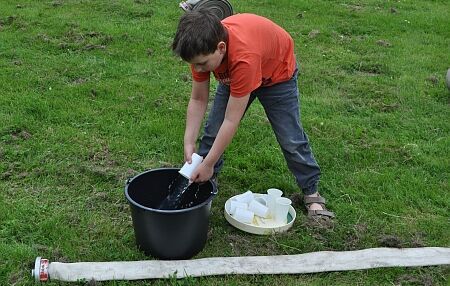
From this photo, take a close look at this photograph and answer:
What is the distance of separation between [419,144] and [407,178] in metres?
0.65

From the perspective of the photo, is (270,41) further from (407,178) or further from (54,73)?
(54,73)

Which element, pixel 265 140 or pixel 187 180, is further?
pixel 265 140

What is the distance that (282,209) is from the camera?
3658mm

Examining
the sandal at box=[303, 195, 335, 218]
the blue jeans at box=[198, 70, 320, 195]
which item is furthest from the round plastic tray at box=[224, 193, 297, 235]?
the blue jeans at box=[198, 70, 320, 195]

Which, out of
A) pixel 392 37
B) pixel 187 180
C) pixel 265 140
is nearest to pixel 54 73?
pixel 265 140

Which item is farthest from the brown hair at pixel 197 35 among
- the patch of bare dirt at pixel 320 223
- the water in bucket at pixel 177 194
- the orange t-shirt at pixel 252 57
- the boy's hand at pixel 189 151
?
the patch of bare dirt at pixel 320 223

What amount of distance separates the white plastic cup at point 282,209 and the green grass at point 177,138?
0.45 feet

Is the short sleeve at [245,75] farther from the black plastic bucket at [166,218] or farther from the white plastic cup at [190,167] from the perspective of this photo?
the black plastic bucket at [166,218]

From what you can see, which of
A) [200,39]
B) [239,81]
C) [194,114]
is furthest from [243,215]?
[200,39]

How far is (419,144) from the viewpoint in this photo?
15.6 ft

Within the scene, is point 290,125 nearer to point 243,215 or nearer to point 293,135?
point 293,135

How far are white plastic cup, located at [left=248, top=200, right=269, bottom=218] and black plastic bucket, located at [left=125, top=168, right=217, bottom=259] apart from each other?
1.22 ft

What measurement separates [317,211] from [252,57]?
4.05 ft

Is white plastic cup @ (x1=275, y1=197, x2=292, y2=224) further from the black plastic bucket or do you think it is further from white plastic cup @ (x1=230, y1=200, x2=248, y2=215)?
the black plastic bucket
